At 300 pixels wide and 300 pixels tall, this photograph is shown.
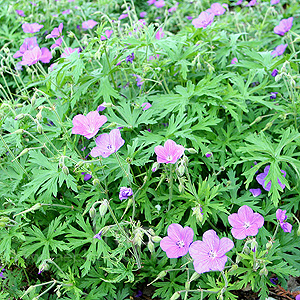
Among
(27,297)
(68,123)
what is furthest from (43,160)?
(27,297)

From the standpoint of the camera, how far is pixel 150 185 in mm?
2199

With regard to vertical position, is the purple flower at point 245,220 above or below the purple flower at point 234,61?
below

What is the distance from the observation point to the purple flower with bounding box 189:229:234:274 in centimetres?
146

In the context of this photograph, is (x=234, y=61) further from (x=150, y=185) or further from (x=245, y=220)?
(x=245, y=220)

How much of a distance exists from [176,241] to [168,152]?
0.45 meters

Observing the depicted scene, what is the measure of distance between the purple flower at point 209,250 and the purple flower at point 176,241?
9 centimetres

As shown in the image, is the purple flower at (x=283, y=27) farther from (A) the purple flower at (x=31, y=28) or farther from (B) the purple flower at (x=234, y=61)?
(A) the purple flower at (x=31, y=28)

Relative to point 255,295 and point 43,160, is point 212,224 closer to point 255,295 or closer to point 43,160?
point 255,295

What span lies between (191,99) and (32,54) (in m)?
1.17

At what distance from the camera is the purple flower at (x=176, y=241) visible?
160 cm

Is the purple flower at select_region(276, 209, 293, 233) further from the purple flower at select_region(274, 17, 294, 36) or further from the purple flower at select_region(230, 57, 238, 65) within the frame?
the purple flower at select_region(274, 17, 294, 36)

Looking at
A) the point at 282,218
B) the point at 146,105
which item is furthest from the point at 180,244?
the point at 146,105

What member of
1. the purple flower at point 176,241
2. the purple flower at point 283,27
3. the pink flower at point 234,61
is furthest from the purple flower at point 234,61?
the purple flower at point 176,241

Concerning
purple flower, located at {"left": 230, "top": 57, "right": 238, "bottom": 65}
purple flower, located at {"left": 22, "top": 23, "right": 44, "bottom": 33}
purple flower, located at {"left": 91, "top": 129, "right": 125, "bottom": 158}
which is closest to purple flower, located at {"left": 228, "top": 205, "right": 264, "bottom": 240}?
purple flower, located at {"left": 91, "top": 129, "right": 125, "bottom": 158}
